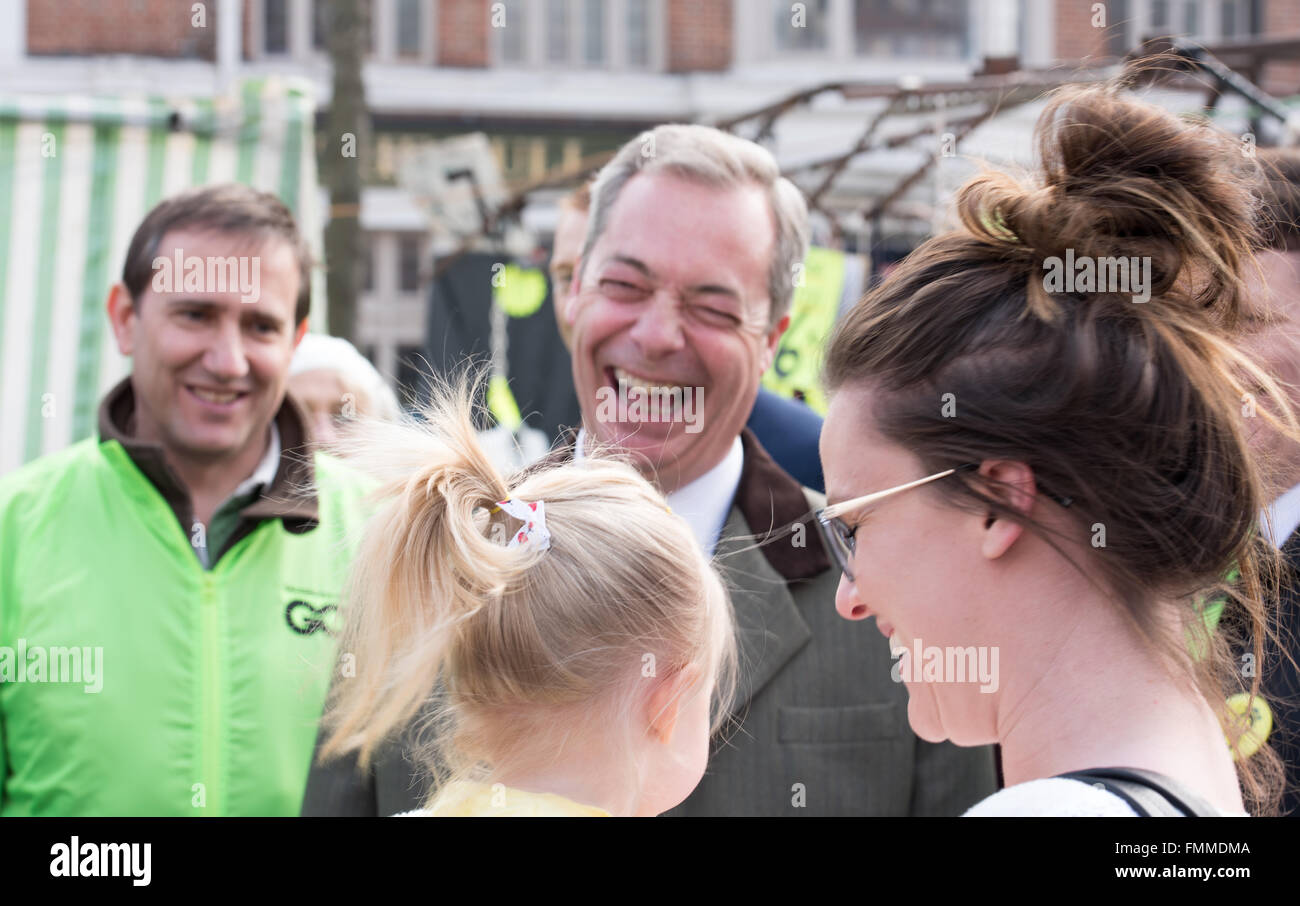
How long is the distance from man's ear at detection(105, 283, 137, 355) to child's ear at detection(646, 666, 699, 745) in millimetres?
1684

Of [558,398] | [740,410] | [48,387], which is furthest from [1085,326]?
[558,398]

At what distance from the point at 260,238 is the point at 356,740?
57.2 inches

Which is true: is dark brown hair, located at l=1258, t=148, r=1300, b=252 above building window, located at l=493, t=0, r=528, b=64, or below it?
below

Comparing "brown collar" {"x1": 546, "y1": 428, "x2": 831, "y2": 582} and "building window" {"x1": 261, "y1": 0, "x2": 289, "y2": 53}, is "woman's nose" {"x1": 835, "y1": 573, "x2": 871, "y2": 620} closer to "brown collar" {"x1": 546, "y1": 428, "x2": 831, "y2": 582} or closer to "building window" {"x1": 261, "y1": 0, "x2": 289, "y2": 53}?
"brown collar" {"x1": 546, "y1": 428, "x2": 831, "y2": 582}

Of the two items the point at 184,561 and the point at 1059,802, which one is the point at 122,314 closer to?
the point at 184,561

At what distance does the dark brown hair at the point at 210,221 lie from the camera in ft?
9.09

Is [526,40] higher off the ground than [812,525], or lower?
higher

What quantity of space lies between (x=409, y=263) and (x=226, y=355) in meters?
10.5

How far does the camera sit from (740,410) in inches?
94.8

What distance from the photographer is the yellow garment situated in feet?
5.35

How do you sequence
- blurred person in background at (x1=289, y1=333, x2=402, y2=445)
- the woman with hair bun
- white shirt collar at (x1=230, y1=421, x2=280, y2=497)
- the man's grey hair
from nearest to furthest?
the woman with hair bun → the man's grey hair → white shirt collar at (x1=230, y1=421, x2=280, y2=497) → blurred person in background at (x1=289, y1=333, x2=402, y2=445)

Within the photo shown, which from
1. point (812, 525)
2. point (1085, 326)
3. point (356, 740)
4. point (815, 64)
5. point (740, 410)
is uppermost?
point (815, 64)

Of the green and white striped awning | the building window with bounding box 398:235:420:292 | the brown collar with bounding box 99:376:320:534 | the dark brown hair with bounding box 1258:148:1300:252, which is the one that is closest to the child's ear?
the brown collar with bounding box 99:376:320:534

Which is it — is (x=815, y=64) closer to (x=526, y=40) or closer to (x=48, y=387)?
(x=526, y=40)
